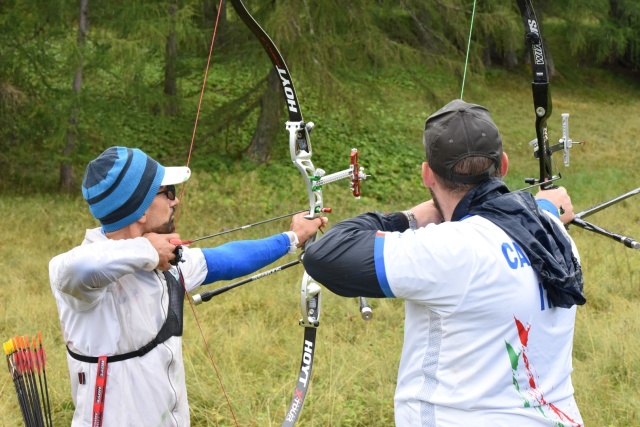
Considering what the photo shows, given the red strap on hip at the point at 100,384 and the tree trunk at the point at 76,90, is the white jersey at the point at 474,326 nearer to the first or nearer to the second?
the red strap on hip at the point at 100,384

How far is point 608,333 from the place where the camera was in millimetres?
4789

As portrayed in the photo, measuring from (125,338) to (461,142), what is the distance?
1182mm

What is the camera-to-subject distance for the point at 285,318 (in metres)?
5.78

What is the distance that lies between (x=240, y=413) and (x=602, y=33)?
20.7m

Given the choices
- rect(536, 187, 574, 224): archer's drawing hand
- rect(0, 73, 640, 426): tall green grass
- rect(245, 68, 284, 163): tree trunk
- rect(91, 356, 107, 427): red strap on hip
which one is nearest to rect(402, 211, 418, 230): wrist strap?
rect(536, 187, 574, 224): archer's drawing hand

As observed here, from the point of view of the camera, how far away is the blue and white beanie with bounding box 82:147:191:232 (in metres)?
2.30

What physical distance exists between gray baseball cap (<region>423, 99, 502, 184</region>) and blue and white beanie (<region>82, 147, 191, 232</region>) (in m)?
0.93

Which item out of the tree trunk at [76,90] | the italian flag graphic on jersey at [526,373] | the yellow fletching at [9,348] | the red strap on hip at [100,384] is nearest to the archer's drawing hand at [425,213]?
the italian flag graphic on jersey at [526,373]

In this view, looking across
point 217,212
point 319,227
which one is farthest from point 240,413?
point 217,212

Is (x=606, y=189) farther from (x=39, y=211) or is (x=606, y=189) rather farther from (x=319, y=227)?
(x=319, y=227)

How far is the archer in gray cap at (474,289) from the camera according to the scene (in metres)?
1.69

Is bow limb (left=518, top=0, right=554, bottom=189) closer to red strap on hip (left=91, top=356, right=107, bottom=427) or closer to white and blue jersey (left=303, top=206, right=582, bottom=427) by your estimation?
white and blue jersey (left=303, top=206, right=582, bottom=427)

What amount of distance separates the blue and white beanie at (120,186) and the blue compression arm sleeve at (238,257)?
38 cm

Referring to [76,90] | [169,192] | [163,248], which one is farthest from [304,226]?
[76,90]
